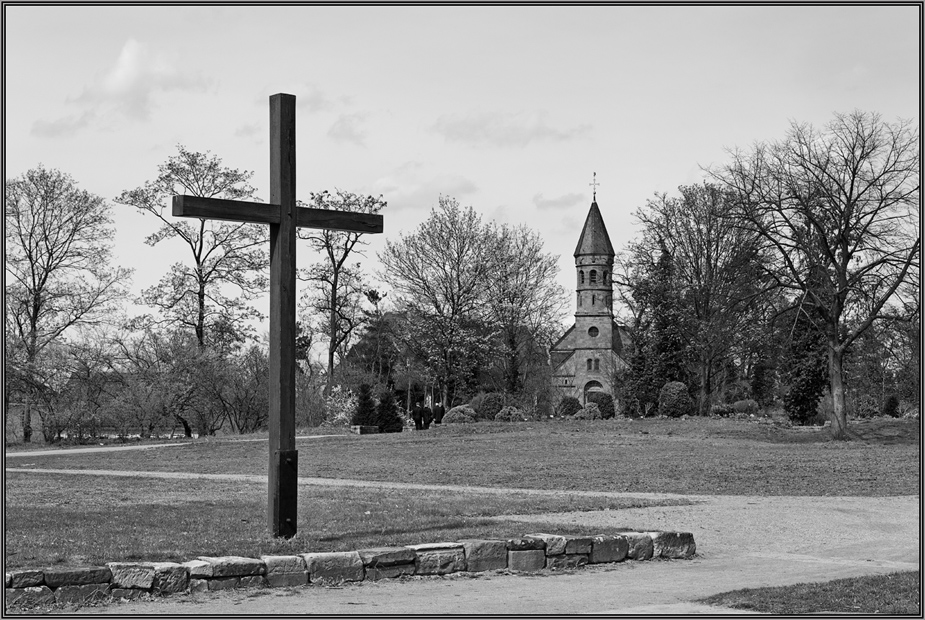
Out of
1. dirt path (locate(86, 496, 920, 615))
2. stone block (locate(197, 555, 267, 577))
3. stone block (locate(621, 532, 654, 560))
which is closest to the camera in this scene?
dirt path (locate(86, 496, 920, 615))

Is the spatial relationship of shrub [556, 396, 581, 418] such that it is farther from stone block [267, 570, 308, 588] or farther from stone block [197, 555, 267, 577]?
stone block [197, 555, 267, 577]

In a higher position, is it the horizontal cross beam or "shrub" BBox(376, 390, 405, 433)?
the horizontal cross beam

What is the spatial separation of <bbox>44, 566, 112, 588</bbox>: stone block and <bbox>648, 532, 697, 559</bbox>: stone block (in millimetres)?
5346

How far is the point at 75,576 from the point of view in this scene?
26.2ft

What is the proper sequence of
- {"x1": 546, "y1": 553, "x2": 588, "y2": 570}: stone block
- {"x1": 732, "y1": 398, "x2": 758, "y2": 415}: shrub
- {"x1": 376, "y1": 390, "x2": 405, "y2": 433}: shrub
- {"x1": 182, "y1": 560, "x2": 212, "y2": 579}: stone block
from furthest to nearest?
{"x1": 732, "y1": 398, "x2": 758, "y2": 415}: shrub < {"x1": 376, "y1": 390, "x2": 405, "y2": 433}: shrub < {"x1": 546, "y1": 553, "x2": 588, "y2": 570}: stone block < {"x1": 182, "y1": 560, "x2": 212, "y2": 579}: stone block

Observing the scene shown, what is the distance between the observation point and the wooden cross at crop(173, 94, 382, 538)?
1053 centimetres

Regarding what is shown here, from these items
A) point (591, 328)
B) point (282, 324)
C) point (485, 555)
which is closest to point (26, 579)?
point (282, 324)

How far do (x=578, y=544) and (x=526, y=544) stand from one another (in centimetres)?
57

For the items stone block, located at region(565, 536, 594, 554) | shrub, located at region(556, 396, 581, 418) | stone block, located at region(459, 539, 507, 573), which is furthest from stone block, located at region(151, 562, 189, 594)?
shrub, located at region(556, 396, 581, 418)

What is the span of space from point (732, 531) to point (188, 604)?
24.4 ft

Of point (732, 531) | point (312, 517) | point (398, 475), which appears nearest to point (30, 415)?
A: point (398, 475)

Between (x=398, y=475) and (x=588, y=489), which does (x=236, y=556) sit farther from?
(x=398, y=475)

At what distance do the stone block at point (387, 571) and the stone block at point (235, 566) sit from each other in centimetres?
95

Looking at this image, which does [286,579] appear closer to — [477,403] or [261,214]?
[261,214]
